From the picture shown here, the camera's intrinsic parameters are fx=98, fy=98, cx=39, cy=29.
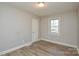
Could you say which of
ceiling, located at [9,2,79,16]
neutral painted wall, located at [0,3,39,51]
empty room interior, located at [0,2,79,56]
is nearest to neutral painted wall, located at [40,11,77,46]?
empty room interior, located at [0,2,79,56]

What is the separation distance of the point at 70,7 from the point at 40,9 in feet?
2.19

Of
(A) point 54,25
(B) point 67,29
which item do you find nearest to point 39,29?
(A) point 54,25

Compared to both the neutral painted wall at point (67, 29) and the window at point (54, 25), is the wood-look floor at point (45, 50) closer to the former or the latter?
the neutral painted wall at point (67, 29)

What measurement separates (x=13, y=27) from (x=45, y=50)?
0.89 metres

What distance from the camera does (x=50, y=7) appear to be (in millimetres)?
2221

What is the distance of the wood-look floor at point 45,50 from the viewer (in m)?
2.21

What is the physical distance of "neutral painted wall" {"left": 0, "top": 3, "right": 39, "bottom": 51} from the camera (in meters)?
2.14

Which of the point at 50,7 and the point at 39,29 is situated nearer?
the point at 50,7

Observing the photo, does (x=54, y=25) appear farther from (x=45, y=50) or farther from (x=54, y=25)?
(x=45, y=50)

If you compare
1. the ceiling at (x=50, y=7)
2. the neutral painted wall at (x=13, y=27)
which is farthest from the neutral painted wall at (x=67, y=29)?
the neutral painted wall at (x=13, y=27)

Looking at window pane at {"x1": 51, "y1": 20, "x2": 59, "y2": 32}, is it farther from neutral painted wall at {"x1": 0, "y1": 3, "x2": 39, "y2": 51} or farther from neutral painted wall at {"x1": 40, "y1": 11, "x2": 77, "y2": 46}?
neutral painted wall at {"x1": 0, "y1": 3, "x2": 39, "y2": 51}

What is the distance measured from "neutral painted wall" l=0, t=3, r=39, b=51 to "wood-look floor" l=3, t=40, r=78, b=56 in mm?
167

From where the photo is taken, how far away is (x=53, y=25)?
2.30 metres

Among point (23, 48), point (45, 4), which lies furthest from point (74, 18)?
point (23, 48)
